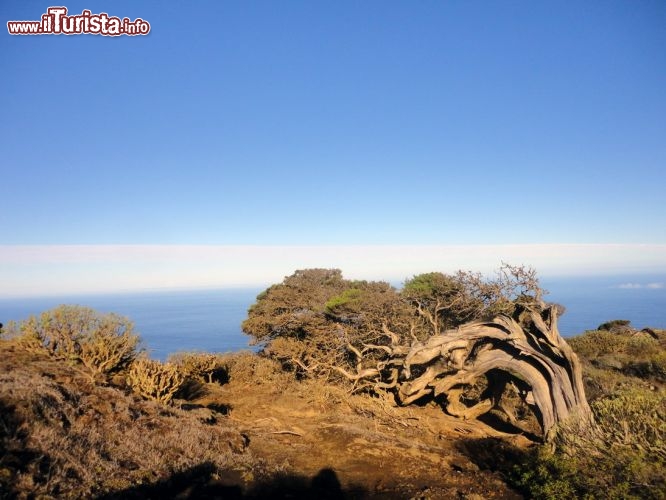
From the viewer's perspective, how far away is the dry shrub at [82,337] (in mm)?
11281

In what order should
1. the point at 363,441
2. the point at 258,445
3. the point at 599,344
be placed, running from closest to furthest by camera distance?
the point at 258,445 < the point at 363,441 < the point at 599,344

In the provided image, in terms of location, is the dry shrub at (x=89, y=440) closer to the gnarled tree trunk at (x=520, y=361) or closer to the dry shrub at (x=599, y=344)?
the gnarled tree trunk at (x=520, y=361)

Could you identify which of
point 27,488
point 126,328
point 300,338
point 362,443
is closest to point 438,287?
point 300,338

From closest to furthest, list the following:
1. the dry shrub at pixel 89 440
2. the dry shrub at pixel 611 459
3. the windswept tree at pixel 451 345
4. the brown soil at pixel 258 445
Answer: the dry shrub at pixel 89 440 < the brown soil at pixel 258 445 < the dry shrub at pixel 611 459 < the windswept tree at pixel 451 345

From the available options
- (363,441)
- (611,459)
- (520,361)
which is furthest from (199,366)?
(611,459)

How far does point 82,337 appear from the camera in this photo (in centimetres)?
1178

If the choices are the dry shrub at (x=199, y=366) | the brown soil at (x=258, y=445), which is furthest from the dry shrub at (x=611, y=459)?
the dry shrub at (x=199, y=366)

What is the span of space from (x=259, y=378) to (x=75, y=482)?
11344 mm

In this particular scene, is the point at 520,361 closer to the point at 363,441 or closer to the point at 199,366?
the point at 363,441

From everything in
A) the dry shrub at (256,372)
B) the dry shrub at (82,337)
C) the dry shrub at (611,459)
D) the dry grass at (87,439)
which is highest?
the dry shrub at (82,337)

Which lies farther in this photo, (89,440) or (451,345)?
(451,345)

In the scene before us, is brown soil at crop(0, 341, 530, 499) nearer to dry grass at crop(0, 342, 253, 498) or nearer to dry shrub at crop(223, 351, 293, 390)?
dry grass at crop(0, 342, 253, 498)

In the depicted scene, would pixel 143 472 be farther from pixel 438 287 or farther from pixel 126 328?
pixel 438 287

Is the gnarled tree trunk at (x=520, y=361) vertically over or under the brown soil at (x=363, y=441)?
over
